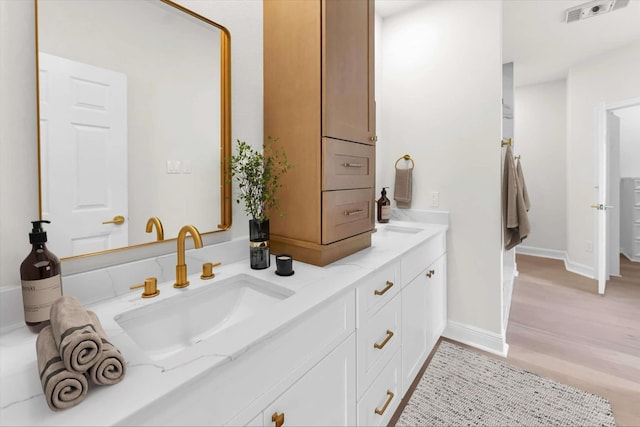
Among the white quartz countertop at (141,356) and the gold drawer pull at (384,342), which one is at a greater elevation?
the white quartz countertop at (141,356)

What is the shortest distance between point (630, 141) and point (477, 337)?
4458 millimetres

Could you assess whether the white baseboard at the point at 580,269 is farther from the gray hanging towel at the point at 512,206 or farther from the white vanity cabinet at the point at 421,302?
the white vanity cabinet at the point at 421,302

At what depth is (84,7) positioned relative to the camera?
895 millimetres

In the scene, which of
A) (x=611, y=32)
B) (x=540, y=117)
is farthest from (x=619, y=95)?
(x=540, y=117)

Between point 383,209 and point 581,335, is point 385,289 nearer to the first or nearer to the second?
point 383,209

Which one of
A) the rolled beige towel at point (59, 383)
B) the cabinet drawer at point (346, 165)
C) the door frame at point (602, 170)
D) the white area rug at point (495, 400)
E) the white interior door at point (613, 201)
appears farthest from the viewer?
the white interior door at point (613, 201)

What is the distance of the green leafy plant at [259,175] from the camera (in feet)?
4.07

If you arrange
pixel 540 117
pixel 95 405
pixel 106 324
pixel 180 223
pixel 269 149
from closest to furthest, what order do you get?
pixel 95 405, pixel 106 324, pixel 180 223, pixel 269 149, pixel 540 117

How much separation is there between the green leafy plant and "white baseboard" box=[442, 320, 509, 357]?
181 cm

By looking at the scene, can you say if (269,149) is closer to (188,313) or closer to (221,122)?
(221,122)

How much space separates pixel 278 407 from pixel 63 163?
0.92 m

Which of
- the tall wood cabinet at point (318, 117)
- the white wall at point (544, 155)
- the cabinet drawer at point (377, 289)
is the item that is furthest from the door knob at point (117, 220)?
the white wall at point (544, 155)

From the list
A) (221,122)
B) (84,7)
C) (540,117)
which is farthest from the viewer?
(540,117)

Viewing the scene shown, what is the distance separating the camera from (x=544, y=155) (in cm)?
451
